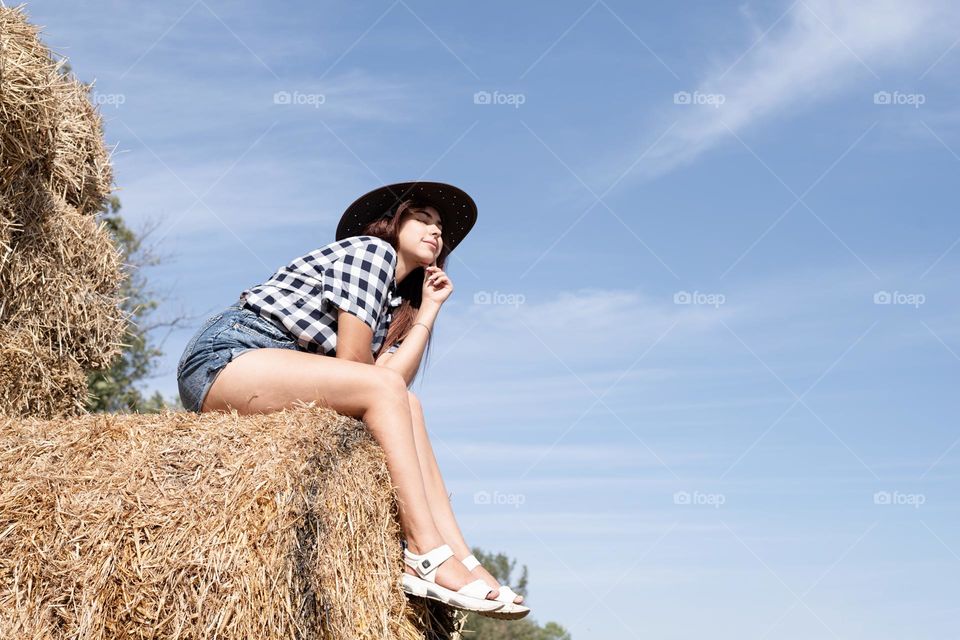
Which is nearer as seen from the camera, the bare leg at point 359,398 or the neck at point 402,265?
the bare leg at point 359,398

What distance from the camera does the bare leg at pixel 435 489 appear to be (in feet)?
12.2

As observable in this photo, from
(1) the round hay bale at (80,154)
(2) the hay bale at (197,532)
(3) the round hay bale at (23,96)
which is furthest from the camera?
(1) the round hay bale at (80,154)

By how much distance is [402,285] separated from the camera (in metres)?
4.61

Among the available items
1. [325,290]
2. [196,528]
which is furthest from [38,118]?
[196,528]

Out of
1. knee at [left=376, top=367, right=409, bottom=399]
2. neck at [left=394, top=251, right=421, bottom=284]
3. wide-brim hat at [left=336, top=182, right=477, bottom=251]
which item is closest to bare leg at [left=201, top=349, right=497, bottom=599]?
knee at [left=376, top=367, right=409, bottom=399]

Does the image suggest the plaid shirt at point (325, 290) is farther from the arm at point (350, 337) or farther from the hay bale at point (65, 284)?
the hay bale at point (65, 284)

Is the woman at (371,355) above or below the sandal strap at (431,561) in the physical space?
above

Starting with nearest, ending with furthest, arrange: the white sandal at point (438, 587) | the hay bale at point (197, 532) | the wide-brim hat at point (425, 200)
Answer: the hay bale at point (197, 532) → the white sandal at point (438, 587) → the wide-brim hat at point (425, 200)

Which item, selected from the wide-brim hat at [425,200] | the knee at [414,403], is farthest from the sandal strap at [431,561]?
the wide-brim hat at [425,200]

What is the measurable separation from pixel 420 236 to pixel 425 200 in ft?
0.87

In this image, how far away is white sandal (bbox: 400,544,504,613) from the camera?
3428 millimetres

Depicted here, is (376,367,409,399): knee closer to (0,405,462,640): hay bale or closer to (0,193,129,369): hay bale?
(0,405,462,640): hay bale

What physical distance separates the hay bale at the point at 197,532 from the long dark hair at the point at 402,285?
3.09ft

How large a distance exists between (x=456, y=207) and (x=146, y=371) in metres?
11.2
